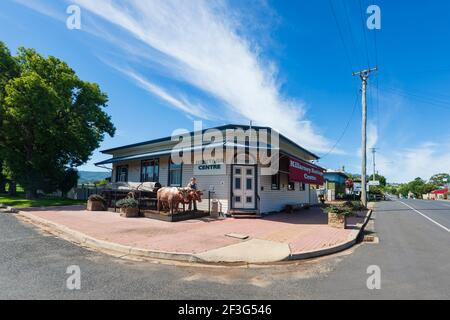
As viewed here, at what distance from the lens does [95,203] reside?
16.0 metres

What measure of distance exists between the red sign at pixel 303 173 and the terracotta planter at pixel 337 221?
4811mm

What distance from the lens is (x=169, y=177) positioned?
16781mm

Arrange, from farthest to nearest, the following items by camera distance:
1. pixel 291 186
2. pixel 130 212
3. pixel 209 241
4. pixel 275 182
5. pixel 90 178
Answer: pixel 90 178
pixel 291 186
pixel 275 182
pixel 130 212
pixel 209 241

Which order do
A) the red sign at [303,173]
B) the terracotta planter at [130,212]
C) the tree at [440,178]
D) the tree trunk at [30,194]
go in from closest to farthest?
the terracotta planter at [130,212] → the red sign at [303,173] → the tree trunk at [30,194] → the tree at [440,178]

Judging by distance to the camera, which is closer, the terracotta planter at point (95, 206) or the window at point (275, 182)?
the terracotta planter at point (95, 206)

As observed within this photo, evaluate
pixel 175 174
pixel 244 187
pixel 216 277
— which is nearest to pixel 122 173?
pixel 175 174

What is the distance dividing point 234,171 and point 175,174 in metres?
4.52

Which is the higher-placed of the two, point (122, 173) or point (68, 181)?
point (122, 173)

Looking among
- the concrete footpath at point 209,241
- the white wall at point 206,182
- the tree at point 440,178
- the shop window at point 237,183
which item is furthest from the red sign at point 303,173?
the tree at point 440,178

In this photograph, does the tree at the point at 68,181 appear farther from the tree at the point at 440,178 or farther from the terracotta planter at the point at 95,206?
the tree at the point at 440,178

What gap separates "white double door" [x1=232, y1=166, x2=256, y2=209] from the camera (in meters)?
13.9

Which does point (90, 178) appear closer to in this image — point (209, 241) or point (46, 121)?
point (46, 121)

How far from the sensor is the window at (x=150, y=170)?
710 inches
